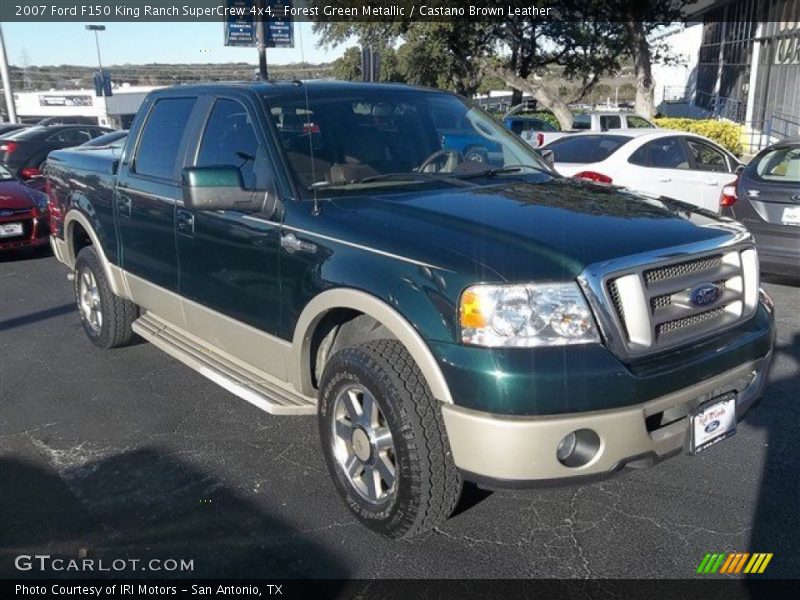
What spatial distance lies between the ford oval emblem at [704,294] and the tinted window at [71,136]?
15.7 metres

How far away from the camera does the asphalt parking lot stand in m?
3.09

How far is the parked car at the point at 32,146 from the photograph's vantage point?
14383mm

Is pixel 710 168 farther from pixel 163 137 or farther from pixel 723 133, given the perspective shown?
pixel 723 133

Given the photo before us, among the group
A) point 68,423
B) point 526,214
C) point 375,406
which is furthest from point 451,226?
point 68,423

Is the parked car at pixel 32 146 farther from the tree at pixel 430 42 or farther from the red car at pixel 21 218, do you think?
the tree at pixel 430 42

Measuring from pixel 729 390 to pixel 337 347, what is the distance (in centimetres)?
170

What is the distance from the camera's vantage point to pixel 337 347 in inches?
136

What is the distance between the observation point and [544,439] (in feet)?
8.61

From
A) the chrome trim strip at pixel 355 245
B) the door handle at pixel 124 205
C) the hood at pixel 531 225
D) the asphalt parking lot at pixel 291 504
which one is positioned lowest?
the asphalt parking lot at pixel 291 504

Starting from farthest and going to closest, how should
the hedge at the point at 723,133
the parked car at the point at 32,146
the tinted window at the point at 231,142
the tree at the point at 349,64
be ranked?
the tree at the point at 349,64, the hedge at the point at 723,133, the parked car at the point at 32,146, the tinted window at the point at 231,142

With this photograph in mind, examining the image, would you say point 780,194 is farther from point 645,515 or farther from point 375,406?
point 375,406

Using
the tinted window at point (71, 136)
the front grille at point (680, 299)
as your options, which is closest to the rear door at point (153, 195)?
the front grille at point (680, 299)

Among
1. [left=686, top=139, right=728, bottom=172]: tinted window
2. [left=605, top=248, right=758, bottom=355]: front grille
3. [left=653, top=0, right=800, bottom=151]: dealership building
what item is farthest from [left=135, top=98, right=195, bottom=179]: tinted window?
[left=653, top=0, right=800, bottom=151]: dealership building

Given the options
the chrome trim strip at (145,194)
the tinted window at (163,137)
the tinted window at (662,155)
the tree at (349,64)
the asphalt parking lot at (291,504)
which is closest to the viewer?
the asphalt parking lot at (291,504)
